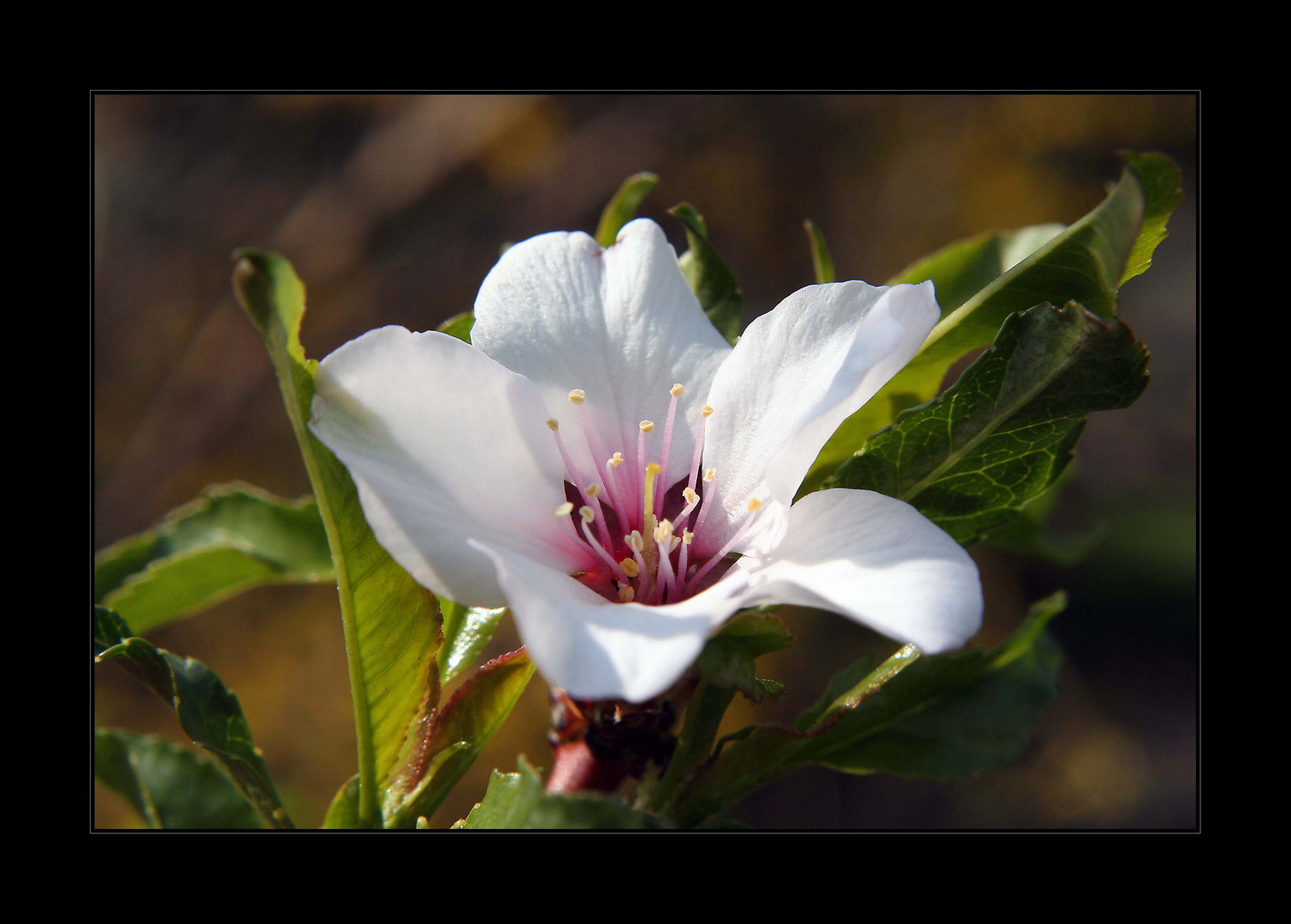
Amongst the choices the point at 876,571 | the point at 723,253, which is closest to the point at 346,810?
the point at 876,571

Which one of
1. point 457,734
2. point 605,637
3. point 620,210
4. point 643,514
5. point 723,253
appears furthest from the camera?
point 723,253

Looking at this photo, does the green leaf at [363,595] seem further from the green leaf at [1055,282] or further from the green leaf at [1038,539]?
the green leaf at [1038,539]

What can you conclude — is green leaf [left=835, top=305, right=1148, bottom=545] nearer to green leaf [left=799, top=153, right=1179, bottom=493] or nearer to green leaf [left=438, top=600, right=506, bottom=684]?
green leaf [left=799, top=153, right=1179, bottom=493]

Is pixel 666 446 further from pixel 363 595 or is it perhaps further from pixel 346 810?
pixel 346 810

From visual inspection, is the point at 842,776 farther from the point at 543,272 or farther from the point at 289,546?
the point at 543,272

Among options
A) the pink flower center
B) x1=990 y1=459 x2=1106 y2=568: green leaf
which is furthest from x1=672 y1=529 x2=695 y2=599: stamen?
x1=990 y1=459 x2=1106 y2=568: green leaf

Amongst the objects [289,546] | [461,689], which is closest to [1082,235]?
[461,689]
